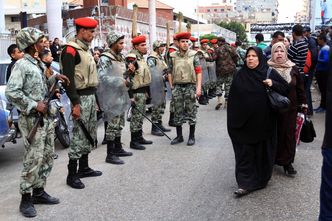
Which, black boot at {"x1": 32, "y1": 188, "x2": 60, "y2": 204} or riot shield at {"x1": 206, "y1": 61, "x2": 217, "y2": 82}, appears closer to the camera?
black boot at {"x1": 32, "y1": 188, "x2": 60, "y2": 204}

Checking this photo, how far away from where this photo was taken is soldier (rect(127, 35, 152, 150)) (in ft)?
24.8

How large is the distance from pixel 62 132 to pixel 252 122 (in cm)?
396

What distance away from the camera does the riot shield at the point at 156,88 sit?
8.34m

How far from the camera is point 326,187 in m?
3.14

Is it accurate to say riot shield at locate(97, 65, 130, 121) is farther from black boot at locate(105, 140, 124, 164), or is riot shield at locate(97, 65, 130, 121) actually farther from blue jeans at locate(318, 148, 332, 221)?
blue jeans at locate(318, 148, 332, 221)

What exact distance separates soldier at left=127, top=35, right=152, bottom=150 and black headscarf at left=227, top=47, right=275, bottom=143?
275 centimetres

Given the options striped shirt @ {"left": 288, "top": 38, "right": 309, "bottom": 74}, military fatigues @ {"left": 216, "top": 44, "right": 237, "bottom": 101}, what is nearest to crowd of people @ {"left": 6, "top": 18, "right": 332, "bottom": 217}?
striped shirt @ {"left": 288, "top": 38, "right": 309, "bottom": 74}

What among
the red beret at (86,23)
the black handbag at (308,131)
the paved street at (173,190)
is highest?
the red beret at (86,23)

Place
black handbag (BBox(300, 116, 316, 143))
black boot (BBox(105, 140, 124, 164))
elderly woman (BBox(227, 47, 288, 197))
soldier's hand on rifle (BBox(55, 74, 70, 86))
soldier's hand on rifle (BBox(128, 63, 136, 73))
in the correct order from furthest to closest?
soldier's hand on rifle (BBox(128, 63, 136, 73)), black boot (BBox(105, 140, 124, 164)), black handbag (BBox(300, 116, 316, 143)), elderly woman (BBox(227, 47, 288, 197)), soldier's hand on rifle (BBox(55, 74, 70, 86))

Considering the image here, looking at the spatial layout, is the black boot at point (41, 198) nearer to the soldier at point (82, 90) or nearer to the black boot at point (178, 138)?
the soldier at point (82, 90)

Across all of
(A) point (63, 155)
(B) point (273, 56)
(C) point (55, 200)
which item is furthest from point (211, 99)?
(C) point (55, 200)

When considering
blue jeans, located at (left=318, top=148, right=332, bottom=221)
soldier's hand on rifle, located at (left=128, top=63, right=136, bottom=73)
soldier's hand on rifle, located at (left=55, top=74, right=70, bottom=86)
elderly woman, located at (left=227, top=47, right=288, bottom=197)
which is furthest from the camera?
soldier's hand on rifle, located at (left=128, top=63, right=136, bottom=73)

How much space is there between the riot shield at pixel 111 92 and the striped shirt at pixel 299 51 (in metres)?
4.16

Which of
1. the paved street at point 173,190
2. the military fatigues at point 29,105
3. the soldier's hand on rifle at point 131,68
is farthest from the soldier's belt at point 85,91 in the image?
the soldier's hand on rifle at point 131,68
